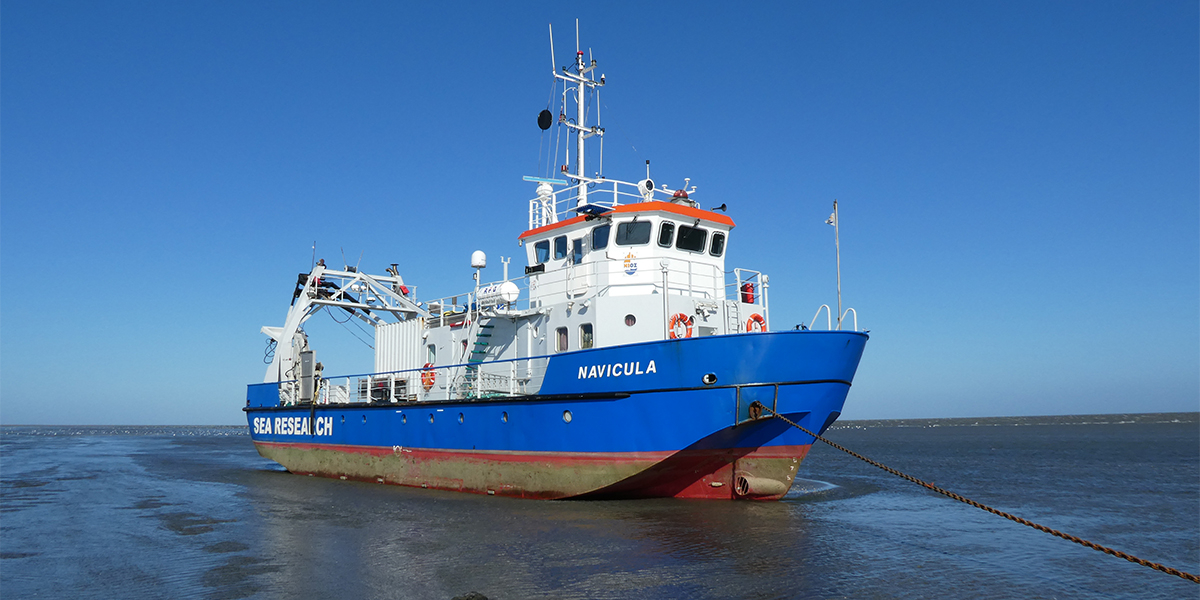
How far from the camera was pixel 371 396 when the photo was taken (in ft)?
60.7

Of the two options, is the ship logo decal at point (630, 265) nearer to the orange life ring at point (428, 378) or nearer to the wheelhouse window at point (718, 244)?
the wheelhouse window at point (718, 244)

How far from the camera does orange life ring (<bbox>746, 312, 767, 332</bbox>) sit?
48.4ft

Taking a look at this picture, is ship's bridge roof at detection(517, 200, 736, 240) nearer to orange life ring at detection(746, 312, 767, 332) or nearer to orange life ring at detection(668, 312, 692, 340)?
orange life ring at detection(746, 312, 767, 332)

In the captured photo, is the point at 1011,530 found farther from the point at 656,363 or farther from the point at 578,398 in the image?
the point at 578,398

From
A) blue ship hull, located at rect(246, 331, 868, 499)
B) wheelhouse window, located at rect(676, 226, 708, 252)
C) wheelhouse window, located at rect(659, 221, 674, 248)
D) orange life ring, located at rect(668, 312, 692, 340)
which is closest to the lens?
blue ship hull, located at rect(246, 331, 868, 499)

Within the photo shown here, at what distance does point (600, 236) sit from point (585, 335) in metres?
2.03

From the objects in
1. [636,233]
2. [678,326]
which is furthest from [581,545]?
[636,233]

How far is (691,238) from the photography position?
50.1 ft

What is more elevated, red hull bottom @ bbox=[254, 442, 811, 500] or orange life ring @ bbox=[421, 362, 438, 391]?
orange life ring @ bbox=[421, 362, 438, 391]

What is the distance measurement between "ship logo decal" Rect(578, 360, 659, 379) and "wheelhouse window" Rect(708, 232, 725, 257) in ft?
13.3

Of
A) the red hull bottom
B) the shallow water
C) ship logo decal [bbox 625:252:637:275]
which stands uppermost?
ship logo decal [bbox 625:252:637:275]

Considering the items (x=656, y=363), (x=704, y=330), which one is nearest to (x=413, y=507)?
(x=656, y=363)

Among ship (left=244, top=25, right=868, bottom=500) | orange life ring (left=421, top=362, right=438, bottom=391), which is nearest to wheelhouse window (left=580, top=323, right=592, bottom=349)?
ship (left=244, top=25, right=868, bottom=500)

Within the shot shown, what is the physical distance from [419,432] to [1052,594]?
1199 centimetres
